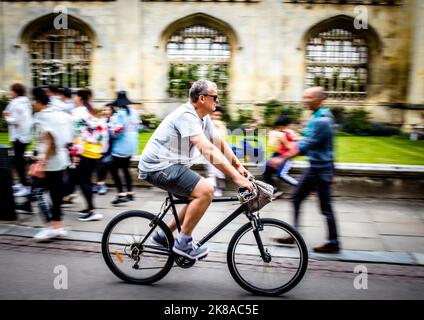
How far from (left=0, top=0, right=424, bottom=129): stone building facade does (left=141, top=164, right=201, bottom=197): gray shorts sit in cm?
1133

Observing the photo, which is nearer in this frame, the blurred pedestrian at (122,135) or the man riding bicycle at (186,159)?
the man riding bicycle at (186,159)

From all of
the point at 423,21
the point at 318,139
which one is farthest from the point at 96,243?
the point at 423,21

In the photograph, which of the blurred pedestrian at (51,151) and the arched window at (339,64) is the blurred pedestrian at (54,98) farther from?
the arched window at (339,64)

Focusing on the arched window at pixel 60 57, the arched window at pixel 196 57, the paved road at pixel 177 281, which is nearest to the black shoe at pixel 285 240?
the paved road at pixel 177 281

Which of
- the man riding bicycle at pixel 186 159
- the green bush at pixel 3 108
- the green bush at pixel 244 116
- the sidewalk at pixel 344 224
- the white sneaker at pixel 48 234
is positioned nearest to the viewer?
the man riding bicycle at pixel 186 159

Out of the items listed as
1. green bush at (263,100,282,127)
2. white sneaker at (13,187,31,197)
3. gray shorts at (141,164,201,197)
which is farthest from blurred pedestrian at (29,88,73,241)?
green bush at (263,100,282,127)

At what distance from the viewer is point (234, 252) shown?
4047 millimetres

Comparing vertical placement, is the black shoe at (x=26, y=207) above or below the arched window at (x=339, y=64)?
below

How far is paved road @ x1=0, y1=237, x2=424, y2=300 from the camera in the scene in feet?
13.2

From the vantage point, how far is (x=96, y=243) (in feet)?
17.7

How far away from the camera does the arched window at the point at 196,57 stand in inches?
609

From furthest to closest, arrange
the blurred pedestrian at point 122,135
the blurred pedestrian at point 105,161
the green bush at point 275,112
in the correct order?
1. the green bush at point 275,112
2. the blurred pedestrian at point 105,161
3. the blurred pedestrian at point 122,135

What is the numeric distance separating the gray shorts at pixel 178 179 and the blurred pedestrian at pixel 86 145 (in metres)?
2.60
